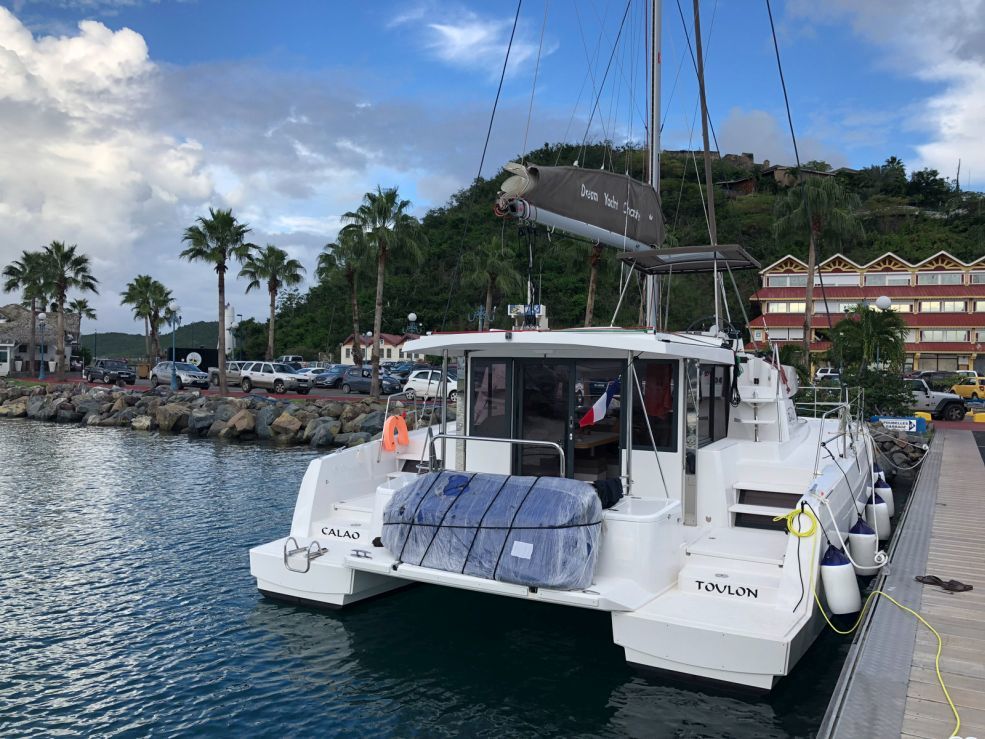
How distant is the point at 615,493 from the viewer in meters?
6.34

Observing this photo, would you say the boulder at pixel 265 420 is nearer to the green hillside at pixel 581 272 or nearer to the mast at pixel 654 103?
the mast at pixel 654 103

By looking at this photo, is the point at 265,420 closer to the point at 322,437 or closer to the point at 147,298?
the point at 322,437

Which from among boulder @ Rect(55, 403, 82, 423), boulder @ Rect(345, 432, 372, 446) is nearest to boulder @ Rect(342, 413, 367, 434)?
boulder @ Rect(345, 432, 372, 446)

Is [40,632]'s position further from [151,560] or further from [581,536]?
[581,536]

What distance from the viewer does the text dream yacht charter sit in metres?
5.70

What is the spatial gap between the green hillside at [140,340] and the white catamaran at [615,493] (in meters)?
137

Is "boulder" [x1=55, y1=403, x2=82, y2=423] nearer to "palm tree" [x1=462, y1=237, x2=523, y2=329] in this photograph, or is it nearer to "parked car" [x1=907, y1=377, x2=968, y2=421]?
"palm tree" [x1=462, y1=237, x2=523, y2=329]

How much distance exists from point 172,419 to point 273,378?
11.7 metres

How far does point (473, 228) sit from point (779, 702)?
231ft

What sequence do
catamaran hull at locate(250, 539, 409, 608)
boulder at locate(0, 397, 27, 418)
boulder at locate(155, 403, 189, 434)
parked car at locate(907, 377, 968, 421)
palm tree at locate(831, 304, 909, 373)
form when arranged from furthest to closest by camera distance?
boulder at locate(0, 397, 27, 418), parked car at locate(907, 377, 968, 421), boulder at locate(155, 403, 189, 434), palm tree at locate(831, 304, 909, 373), catamaran hull at locate(250, 539, 409, 608)

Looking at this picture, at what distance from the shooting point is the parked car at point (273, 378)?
38469 millimetres

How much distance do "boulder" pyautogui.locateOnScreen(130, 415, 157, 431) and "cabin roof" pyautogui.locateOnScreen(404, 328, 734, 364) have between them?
77.4ft

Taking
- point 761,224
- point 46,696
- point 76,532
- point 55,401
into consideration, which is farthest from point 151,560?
point 761,224

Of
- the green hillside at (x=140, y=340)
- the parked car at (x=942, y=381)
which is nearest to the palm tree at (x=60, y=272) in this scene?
the parked car at (x=942, y=381)
